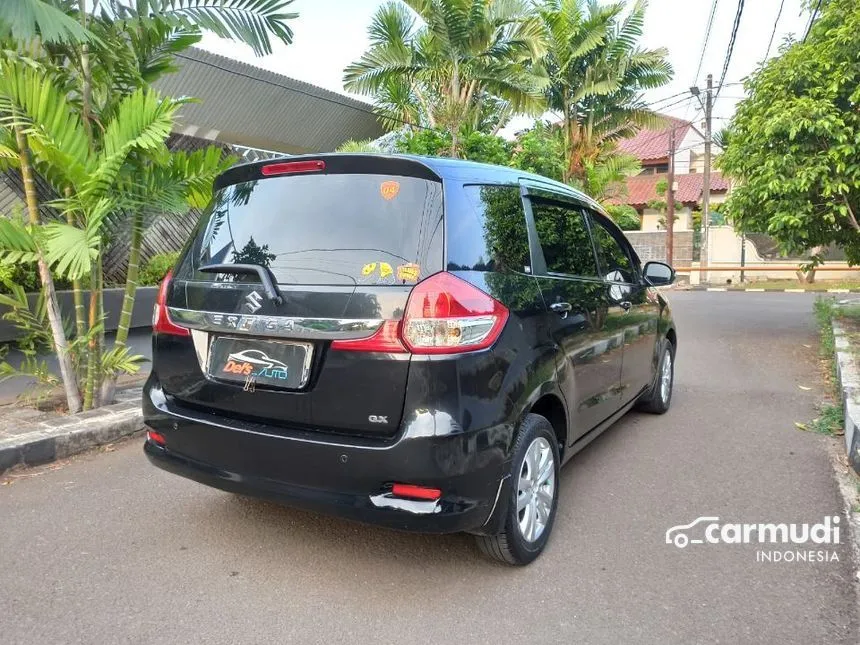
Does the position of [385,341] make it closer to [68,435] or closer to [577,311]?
[577,311]

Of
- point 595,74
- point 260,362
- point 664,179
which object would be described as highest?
point 595,74

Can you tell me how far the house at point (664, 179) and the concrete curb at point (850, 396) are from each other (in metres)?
23.2

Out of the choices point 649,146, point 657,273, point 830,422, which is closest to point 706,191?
point 649,146

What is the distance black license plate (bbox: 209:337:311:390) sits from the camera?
8.46ft

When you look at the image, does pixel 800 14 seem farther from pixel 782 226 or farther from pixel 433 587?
pixel 433 587

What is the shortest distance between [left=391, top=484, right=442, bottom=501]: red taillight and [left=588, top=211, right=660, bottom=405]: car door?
1.93 meters

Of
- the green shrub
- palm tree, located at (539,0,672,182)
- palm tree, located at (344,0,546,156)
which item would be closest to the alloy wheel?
the green shrub

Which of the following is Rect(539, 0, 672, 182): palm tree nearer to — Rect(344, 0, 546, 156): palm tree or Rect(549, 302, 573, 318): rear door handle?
Rect(344, 0, 546, 156): palm tree

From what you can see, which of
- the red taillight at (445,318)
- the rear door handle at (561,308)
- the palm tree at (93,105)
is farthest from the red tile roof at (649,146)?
the red taillight at (445,318)

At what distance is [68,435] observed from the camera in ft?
14.6

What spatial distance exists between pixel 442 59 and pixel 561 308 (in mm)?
9743

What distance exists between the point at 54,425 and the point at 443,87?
9.44 meters

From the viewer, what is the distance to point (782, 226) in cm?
805

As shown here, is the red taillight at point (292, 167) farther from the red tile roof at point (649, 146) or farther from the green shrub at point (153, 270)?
the red tile roof at point (649, 146)
